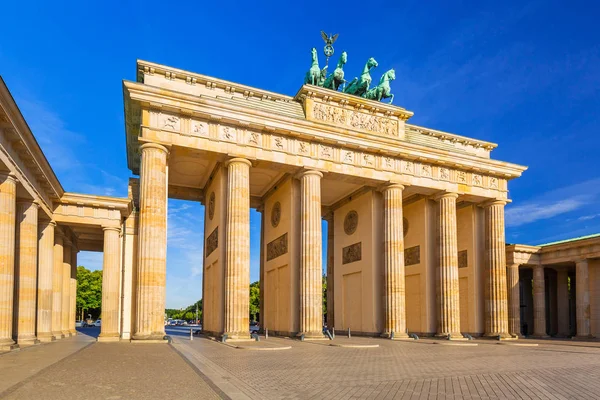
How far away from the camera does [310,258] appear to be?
2767 centimetres

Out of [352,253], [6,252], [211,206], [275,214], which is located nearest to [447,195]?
[352,253]

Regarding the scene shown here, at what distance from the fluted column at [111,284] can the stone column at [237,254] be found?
554 centimetres

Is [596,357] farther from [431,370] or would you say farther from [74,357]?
[74,357]

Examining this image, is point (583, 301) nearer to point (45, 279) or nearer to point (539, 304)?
point (539, 304)

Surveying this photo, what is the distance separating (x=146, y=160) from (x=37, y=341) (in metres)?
9.42

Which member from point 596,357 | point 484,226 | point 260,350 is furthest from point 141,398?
point 484,226

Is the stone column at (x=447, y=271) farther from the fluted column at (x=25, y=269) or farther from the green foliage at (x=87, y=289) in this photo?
the green foliage at (x=87, y=289)

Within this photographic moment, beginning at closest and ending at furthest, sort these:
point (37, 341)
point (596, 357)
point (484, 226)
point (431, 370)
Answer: point (431, 370) < point (596, 357) < point (37, 341) < point (484, 226)

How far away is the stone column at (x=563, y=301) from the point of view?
4325 cm

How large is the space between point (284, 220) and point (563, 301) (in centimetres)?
2809

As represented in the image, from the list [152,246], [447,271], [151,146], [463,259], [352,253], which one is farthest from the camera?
[463,259]

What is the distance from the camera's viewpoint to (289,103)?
2997 cm

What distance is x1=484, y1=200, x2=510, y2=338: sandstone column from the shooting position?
33.4 meters

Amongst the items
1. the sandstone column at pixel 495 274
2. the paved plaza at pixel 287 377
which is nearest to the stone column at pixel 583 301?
the sandstone column at pixel 495 274
